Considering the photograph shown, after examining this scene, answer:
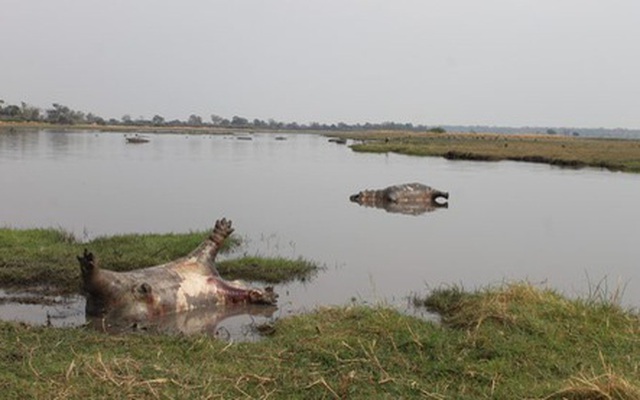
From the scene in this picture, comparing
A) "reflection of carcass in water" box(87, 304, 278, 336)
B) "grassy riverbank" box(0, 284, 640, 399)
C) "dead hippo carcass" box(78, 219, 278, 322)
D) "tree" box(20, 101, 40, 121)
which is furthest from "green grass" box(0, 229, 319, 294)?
"tree" box(20, 101, 40, 121)

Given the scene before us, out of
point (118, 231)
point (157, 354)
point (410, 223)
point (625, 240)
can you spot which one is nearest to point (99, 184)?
point (118, 231)

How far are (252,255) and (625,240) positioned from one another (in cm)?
922

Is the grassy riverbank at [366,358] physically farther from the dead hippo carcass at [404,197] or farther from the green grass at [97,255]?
the dead hippo carcass at [404,197]

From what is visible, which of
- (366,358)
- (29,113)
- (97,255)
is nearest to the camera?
(366,358)

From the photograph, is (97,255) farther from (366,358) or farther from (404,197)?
(404,197)

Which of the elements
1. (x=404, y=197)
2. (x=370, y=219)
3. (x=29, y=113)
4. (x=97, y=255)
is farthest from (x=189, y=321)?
(x=29, y=113)

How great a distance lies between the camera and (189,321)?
915 centimetres

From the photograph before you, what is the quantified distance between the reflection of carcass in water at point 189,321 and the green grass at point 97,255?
182 cm

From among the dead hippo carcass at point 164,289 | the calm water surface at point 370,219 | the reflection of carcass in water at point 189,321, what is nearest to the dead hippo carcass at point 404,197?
the calm water surface at point 370,219

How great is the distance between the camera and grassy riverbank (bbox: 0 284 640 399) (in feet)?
18.6

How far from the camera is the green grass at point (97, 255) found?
1073 cm

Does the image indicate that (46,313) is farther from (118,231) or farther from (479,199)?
(479,199)

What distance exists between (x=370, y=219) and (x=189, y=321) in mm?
10640

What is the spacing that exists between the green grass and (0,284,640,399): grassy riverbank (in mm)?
3173
